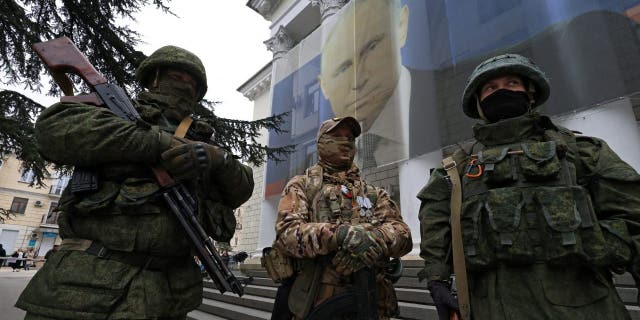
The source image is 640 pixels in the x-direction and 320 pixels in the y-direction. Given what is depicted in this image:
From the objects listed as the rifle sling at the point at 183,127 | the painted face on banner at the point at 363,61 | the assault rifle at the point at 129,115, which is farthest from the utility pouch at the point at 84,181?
the painted face on banner at the point at 363,61

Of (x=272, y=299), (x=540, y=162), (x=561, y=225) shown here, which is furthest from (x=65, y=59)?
(x=272, y=299)

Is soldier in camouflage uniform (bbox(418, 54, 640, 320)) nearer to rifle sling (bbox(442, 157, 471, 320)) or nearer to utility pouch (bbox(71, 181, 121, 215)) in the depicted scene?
rifle sling (bbox(442, 157, 471, 320))

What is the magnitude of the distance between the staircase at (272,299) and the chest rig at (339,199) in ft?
7.20

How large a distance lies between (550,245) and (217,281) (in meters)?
1.61

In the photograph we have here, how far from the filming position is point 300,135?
37.8ft

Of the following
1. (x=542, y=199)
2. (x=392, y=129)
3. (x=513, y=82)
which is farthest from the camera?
(x=392, y=129)

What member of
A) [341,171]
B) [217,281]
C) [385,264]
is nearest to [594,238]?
[385,264]

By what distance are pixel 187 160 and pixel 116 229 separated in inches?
17.6

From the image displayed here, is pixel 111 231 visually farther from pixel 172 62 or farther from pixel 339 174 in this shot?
pixel 339 174

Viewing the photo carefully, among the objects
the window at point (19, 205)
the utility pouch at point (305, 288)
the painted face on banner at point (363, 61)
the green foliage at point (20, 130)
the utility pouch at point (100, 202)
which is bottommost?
the utility pouch at point (305, 288)

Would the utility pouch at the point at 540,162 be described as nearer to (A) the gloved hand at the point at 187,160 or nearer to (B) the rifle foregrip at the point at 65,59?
(A) the gloved hand at the point at 187,160

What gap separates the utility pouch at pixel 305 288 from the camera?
191 cm

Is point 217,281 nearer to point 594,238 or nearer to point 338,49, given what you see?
point 594,238

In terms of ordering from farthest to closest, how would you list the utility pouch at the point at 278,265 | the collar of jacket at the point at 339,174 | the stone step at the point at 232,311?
the stone step at the point at 232,311
the collar of jacket at the point at 339,174
the utility pouch at the point at 278,265
